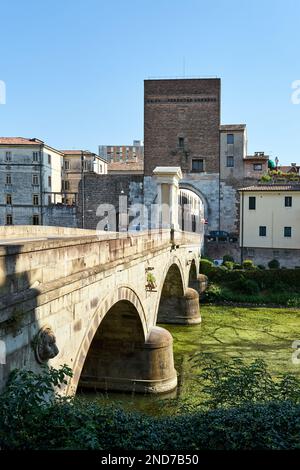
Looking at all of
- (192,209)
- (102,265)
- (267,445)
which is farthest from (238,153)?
(267,445)

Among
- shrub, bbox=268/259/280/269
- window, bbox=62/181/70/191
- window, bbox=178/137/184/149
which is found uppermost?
window, bbox=178/137/184/149

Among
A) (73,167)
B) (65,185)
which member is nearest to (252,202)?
(65,185)

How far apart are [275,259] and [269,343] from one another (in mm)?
17512

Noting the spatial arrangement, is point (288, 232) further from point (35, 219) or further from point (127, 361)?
point (127, 361)

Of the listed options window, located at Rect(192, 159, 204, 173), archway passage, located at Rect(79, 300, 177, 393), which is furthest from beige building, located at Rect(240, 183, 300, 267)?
archway passage, located at Rect(79, 300, 177, 393)

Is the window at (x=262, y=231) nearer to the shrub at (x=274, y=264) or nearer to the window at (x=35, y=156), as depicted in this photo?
the shrub at (x=274, y=264)

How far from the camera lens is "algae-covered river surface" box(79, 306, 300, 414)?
593 inches

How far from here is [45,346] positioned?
6.28 meters

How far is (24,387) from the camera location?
5.22m

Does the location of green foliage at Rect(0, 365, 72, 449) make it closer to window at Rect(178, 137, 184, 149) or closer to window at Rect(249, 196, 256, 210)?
window at Rect(249, 196, 256, 210)

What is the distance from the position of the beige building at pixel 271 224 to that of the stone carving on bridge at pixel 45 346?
34117 millimetres

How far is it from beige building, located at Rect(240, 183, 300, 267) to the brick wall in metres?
6.77

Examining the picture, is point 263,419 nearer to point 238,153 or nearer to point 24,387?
point 24,387

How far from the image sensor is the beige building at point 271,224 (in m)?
38.4
